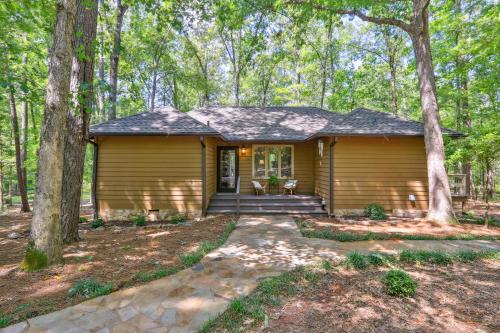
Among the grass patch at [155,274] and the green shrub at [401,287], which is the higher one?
the green shrub at [401,287]

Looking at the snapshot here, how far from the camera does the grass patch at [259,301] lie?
2.67 meters

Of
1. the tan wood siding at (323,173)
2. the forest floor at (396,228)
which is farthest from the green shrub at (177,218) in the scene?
the tan wood siding at (323,173)

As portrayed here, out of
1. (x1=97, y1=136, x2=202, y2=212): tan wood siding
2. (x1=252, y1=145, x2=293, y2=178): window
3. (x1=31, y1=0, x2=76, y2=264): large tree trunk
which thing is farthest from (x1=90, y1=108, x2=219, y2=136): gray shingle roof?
(x1=31, y1=0, x2=76, y2=264): large tree trunk

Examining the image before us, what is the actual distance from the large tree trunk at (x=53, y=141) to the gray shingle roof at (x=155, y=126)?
4069 millimetres

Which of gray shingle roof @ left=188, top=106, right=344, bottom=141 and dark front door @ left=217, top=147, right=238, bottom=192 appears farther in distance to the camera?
dark front door @ left=217, top=147, right=238, bottom=192

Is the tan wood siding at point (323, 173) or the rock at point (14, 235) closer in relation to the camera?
the rock at point (14, 235)

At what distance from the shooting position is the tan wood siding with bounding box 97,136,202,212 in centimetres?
868

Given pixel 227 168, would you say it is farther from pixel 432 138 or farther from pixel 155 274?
pixel 155 274

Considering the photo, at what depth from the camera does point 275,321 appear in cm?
272

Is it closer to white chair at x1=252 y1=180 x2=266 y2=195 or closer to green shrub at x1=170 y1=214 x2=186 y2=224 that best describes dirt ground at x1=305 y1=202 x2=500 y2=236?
white chair at x1=252 y1=180 x2=266 y2=195

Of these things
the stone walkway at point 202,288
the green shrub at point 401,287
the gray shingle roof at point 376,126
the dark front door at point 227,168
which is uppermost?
the gray shingle roof at point 376,126

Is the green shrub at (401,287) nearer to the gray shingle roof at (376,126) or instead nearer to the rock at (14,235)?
the gray shingle roof at (376,126)

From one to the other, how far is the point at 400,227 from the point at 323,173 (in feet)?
10.1

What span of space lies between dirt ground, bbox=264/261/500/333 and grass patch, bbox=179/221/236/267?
1931 millimetres
